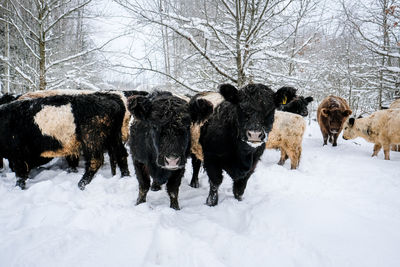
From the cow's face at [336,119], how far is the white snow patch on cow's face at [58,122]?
8.07 metres

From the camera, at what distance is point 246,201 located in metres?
3.35

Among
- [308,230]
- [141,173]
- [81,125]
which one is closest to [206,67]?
[81,125]

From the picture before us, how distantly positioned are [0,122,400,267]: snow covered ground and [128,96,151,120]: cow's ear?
49.0 inches

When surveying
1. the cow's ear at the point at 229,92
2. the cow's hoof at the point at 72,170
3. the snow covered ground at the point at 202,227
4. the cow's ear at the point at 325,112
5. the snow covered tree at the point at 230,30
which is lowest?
→ the cow's hoof at the point at 72,170


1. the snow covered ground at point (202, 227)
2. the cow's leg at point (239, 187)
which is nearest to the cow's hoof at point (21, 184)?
the snow covered ground at point (202, 227)

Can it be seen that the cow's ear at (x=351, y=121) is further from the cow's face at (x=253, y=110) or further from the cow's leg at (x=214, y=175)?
the cow's leg at (x=214, y=175)

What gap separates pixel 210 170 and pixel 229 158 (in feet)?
1.11

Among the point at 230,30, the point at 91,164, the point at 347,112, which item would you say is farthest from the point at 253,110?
the point at 347,112

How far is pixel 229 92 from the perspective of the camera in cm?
281

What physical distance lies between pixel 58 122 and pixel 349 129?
8.72 m

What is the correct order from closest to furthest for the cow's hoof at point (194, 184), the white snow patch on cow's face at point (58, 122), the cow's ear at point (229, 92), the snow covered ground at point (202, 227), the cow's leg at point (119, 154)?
the snow covered ground at point (202, 227) → the cow's ear at point (229, 92) → the white snow patch on cow's face at point (58, 122) → the cow's hoof at point (194, 184) → the cow's leg at point (119, 154)

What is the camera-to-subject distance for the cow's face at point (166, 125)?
2.39m

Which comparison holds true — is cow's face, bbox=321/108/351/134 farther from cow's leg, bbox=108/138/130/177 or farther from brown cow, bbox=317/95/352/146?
cow's leg, bbox=108/138/130/177

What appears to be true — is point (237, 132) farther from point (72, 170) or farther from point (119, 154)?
point (72, 170)
